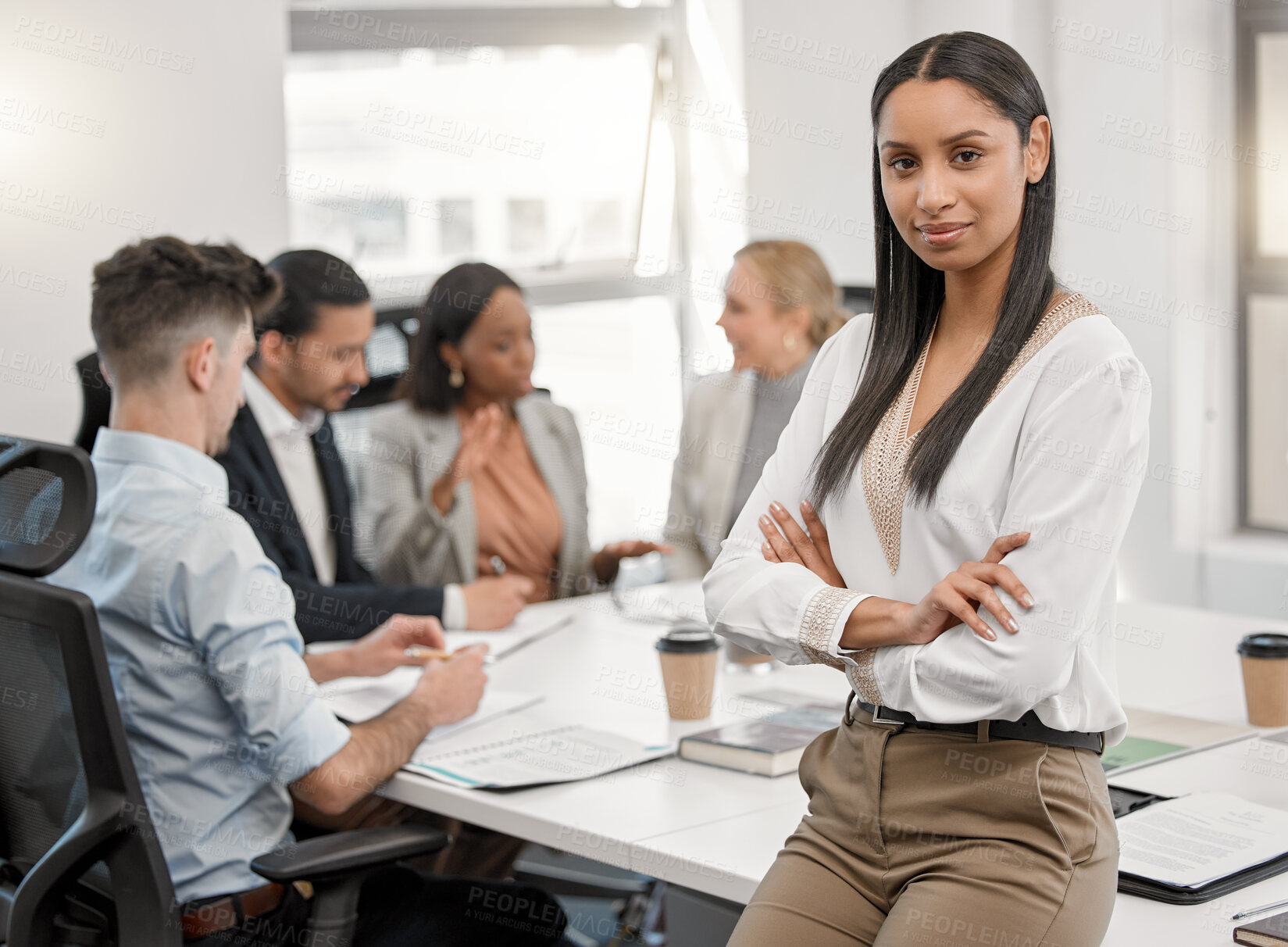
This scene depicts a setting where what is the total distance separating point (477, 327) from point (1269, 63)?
2.45m

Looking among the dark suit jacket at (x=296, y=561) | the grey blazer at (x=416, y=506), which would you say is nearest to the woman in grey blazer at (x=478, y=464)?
the grey blazer at (x=416, y=506)

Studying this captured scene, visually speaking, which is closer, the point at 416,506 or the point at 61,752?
the point at 61,752

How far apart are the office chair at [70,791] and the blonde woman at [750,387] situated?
6.26 ft

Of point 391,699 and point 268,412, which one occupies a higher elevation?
point 268,412

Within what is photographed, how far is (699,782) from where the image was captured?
1.75 m

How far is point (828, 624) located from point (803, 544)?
0.46ft

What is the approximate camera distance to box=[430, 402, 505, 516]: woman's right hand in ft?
10.7

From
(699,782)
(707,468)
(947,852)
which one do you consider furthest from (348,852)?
(707,468)

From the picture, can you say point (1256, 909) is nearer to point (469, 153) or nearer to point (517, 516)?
point (517, 516)

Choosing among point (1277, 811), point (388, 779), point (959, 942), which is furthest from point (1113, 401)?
point (388, 779)

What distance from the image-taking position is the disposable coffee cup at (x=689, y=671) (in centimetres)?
200

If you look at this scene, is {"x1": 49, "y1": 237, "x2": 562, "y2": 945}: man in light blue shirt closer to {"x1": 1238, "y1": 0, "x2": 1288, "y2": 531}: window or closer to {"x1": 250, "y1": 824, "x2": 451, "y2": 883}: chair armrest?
{"x1": 250, "y1": 824, "x2": 451, "y2": 883}: chair armrest

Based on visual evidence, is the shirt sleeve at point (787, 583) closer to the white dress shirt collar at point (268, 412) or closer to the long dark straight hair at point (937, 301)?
the long dark straight hair at point (937, 301)

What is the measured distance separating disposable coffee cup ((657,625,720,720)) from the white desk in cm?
3
